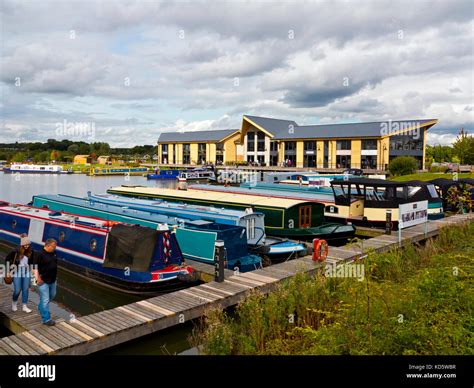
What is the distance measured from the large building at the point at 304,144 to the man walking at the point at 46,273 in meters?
55.4

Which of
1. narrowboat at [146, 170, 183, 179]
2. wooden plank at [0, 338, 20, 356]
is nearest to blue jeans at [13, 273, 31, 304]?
wooden plank at [0, 338, 20, 356]

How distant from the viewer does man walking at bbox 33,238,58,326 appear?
8789mm

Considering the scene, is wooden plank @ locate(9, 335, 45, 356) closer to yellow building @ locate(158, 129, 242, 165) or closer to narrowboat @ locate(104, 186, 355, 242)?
narrowboat @ locate(104, 186, 355, 242)

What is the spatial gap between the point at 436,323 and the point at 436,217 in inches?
754

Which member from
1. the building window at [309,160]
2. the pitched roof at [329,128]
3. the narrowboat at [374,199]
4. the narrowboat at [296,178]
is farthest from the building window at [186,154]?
the narrowboat at [374,199]

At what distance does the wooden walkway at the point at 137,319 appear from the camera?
831 centimetres

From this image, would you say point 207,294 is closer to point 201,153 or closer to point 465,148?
point 465,148

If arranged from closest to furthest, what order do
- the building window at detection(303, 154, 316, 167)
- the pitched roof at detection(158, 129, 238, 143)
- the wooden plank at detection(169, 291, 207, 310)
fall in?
the wooden plank at detection(169, 291, 207, 310)
the building window at detection(303, 154, 316, 167)
the pitched roof at detection(158, 129, 238, 143)

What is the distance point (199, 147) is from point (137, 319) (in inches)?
3206

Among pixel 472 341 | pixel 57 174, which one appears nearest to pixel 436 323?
pixel 472 341

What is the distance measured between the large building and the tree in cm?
550

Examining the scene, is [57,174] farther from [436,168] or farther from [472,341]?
[472,341]

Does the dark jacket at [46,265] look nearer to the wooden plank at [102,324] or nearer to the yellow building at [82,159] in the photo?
the wooden plank at [102,324]
